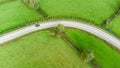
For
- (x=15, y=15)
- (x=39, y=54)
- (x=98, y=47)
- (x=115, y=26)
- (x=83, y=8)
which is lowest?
(x=39, y=54)

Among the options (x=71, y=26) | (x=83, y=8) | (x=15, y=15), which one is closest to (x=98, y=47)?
(x=71, y=26)

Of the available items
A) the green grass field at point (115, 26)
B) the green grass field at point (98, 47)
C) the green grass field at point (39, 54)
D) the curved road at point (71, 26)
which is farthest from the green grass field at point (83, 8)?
the green grass field at point (39, 54)

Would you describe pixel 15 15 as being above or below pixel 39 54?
above

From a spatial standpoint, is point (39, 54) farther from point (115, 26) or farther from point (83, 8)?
point (115, 26)

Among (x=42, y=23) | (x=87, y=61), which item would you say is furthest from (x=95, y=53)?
(x=42, y=23)

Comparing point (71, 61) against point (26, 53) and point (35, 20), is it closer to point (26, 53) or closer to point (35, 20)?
point (26, 53)

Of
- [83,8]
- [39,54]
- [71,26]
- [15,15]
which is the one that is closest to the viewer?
[39,54]

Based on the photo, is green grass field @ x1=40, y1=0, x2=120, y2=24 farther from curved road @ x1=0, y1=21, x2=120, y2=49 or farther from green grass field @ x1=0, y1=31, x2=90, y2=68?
green grass field @ x1=0, y1=31, x2=90, y2=68

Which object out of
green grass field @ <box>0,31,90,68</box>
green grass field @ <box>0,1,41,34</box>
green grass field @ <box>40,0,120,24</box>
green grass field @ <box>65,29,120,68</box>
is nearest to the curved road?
green grass field @ <box>65,29,120,68</box>
